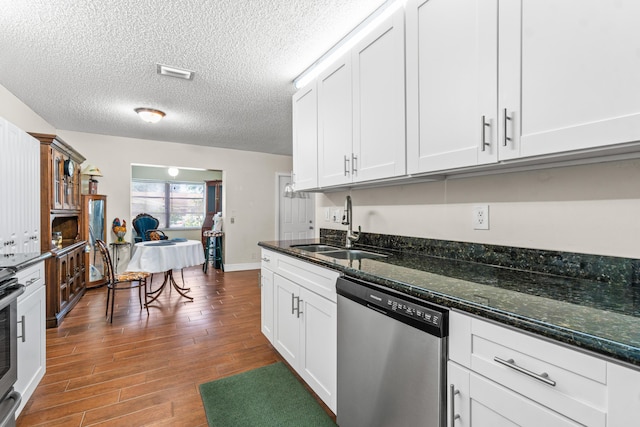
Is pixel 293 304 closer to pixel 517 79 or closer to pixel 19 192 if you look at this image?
pixel 517 79

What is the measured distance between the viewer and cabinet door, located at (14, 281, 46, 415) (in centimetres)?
167

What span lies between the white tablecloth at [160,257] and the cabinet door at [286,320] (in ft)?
6.40

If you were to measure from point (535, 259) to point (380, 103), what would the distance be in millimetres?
1157

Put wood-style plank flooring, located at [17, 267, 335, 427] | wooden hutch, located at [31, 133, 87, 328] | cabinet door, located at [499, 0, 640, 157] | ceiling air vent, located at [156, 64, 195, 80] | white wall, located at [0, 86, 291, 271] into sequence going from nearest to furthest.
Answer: cabinet door, located at [499, 0, 640, 157] < wood-style plank flooring, located at [17, 267, 335, 427] < ceiling air vent, located at [156, 64, 195, 80] < wooden hutch, located at [31, 133, 87, 328] < white wall, located at [0, 86, 291, 271]

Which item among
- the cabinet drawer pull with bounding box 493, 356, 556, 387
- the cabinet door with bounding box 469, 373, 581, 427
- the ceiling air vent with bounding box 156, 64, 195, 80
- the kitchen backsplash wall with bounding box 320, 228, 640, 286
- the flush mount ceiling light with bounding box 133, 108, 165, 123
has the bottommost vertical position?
the cabinet door with bounding box 469, 373, 581, 427

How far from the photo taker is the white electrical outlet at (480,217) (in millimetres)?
1568

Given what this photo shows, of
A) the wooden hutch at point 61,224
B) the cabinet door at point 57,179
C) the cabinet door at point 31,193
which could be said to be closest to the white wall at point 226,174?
the wooden hutch at point 61,224

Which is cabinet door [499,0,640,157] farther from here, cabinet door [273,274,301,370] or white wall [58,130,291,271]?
white wall [58,130,291,271]

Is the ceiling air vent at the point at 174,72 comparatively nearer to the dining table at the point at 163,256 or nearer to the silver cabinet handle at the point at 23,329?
the dining table at the point at 163,256

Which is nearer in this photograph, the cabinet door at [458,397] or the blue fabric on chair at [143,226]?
the cabinet door at [458,397]

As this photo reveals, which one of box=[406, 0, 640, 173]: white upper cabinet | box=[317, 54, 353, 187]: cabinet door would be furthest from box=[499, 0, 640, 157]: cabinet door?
box=[317, 54, 353, 187]: cabinet door

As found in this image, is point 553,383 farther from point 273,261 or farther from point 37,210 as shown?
point 37,210

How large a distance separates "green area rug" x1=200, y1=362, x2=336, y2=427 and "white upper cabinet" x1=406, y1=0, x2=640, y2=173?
1.59 meters

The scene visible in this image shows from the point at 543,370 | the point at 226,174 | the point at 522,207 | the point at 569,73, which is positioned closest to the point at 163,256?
the point at 226,174
